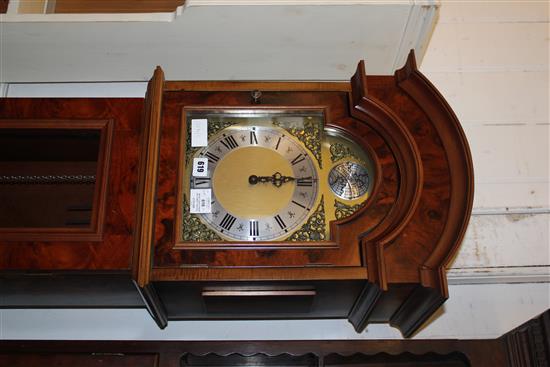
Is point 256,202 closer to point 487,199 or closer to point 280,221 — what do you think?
point 280,221

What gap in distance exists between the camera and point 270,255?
106cm

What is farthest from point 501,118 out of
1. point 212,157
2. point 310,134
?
point 212,157

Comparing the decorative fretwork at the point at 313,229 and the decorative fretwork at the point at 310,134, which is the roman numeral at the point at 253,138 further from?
the decorative fretwork at the point at 313,229

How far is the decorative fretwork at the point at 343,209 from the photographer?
113 centimetres

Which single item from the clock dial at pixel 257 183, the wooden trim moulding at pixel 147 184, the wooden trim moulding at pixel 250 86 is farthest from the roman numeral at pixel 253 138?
the wooden trim moulding at pixel 147 184

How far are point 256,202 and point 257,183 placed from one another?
0.05 metres

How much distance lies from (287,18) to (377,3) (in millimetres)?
229

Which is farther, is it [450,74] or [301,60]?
[450,74]

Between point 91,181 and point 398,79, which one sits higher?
point 398,79

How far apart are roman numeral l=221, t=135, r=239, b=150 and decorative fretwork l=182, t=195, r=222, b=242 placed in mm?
175

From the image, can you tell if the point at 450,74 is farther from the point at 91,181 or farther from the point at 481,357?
the point at 91,181

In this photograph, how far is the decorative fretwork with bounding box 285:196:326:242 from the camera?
110cm

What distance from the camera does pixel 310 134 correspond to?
4.02 feet

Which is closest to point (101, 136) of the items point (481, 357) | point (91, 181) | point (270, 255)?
point (91, 181)
